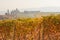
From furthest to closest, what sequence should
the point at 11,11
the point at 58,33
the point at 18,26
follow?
the point at 11,11
the point at 18,26
the point at 58,33

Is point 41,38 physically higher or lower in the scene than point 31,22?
lower

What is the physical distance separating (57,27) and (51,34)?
21cm

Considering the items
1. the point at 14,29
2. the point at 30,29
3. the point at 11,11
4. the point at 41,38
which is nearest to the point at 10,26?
the point at 14,29

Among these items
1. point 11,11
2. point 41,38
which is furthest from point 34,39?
point 11,11

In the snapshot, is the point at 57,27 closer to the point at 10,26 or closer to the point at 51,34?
the point at 51,34

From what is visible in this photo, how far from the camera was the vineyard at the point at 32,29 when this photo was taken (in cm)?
508

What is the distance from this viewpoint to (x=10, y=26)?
18.2 ft

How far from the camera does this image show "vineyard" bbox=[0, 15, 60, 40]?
16.7 feet

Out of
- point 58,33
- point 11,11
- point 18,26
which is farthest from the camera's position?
point 11,11

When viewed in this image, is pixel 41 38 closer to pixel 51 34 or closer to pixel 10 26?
pixel 51 34

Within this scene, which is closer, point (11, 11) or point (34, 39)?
point (34, 39)

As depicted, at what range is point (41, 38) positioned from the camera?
16.9ft

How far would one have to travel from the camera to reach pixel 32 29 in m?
5.29

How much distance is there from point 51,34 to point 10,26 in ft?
3.64
